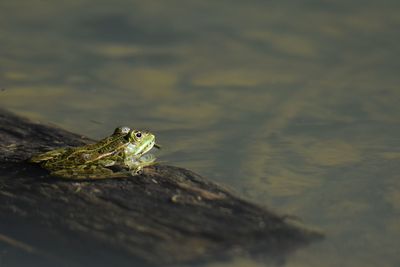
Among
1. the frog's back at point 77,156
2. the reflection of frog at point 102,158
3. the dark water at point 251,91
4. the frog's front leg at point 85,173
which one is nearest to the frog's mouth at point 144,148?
the reflection of frog at point 102,158

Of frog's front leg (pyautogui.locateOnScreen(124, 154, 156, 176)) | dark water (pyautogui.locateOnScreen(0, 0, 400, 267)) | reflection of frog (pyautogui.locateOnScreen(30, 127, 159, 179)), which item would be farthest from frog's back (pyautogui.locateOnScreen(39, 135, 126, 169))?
dark water (pyautogui.locateOnScreen(0, 0, 400, 267))

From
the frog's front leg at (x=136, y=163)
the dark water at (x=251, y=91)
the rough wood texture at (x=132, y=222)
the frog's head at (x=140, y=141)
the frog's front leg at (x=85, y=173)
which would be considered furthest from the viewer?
the dark water at (x=251, y=91)

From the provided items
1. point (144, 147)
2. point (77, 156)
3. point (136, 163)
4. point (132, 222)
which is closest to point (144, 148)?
point (144, 147)

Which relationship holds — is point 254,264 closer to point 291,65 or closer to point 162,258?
point 162,258

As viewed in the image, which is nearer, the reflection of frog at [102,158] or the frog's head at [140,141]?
the reflection of frog at [102,158]

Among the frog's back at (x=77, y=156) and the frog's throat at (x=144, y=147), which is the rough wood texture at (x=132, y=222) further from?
the frog's throat at (x=144, y=147)

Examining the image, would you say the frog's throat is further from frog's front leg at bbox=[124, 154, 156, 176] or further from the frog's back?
the frog's back
